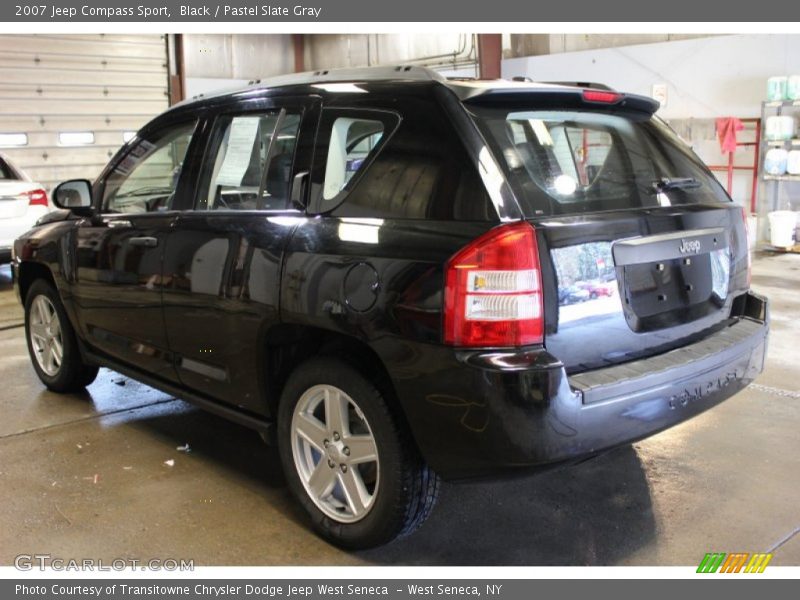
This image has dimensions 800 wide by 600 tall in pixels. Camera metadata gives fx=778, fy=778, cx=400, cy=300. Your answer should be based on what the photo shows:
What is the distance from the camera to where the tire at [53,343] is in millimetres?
4500

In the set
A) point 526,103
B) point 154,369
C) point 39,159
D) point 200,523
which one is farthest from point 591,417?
point 39,159

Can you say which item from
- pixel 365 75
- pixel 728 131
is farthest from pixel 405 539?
pixel 728 131

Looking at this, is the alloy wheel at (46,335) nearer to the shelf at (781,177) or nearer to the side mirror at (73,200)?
the side mirror at (73,200)

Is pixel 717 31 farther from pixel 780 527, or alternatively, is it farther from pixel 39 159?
pixel 39 159

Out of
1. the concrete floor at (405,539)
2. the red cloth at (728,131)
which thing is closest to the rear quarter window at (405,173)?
the concrete floor at (405,539)

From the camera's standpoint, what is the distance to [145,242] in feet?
11.8

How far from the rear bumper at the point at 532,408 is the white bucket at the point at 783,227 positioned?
26.7 feet

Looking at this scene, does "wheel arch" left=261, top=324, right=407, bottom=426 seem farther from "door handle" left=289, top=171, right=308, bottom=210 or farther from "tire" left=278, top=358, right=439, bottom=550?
"door handle" left=289, top=171, right=308, bottom=210

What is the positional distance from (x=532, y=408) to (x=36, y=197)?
7.82 m

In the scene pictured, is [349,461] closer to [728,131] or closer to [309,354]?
[309,354]

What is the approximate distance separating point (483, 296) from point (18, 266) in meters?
3.52

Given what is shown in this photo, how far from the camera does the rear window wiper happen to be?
9.45ft

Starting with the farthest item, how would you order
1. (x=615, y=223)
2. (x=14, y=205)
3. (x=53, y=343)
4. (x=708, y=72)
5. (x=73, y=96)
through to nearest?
1. (x=73, y=96)
2. (x=708, y=72)
3. (x=14, y=205)
4. (x=53, y=343)
5. (x=615, y=223)

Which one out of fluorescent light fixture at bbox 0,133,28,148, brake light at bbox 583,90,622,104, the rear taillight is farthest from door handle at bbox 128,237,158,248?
fluorescent light fixture at bbox 0,133,28,148
